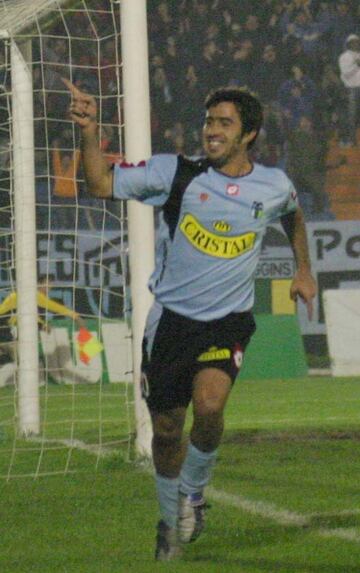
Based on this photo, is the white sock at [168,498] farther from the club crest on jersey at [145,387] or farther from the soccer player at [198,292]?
the club crest on jersey at [145,387]

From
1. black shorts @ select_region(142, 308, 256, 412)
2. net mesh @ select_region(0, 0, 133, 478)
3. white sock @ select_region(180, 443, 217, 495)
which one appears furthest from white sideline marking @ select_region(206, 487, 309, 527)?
net mesh @ select_region(0, 0, 133, 478)

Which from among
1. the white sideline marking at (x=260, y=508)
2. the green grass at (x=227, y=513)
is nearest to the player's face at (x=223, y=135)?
the green grass at (x=227, y=513)

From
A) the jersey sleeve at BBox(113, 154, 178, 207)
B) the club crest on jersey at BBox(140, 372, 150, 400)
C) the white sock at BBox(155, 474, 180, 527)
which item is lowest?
the white sock at BBox(155, 474, 180, 527)

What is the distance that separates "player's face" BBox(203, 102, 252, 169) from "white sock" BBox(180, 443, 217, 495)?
3.67 feet

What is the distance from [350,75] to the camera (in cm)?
2391

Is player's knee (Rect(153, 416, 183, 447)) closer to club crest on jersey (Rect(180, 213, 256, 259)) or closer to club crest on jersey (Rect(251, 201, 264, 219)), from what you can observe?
club crest on jersey (Rect(180, 213, 256, 259))

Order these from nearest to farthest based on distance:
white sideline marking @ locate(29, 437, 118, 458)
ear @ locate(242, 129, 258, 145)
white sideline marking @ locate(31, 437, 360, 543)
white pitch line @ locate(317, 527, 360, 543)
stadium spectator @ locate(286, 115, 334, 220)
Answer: ear @ locate(242, 129, 258, 145)
white pitch line @ locate(317, 527, 360, 543)
white sideline marking @ locate(31, 437, 360, 543)
white sideline marking @ locate(29, 437, 118, 458)
stadium spectator @ locate(286, 115, 334, 220)

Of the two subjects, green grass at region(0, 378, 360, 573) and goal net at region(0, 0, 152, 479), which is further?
goal net at region(0, 0, 152, 479)

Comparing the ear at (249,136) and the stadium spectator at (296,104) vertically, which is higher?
the ear at (249,136)

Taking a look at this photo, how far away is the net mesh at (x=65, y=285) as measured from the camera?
10.8 metres

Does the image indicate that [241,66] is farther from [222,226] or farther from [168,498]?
[168,498]

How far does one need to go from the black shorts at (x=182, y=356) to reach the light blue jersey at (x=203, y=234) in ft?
0.16

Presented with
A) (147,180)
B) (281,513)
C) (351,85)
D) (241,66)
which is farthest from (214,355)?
(351,85)

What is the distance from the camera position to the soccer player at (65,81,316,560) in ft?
18.8
